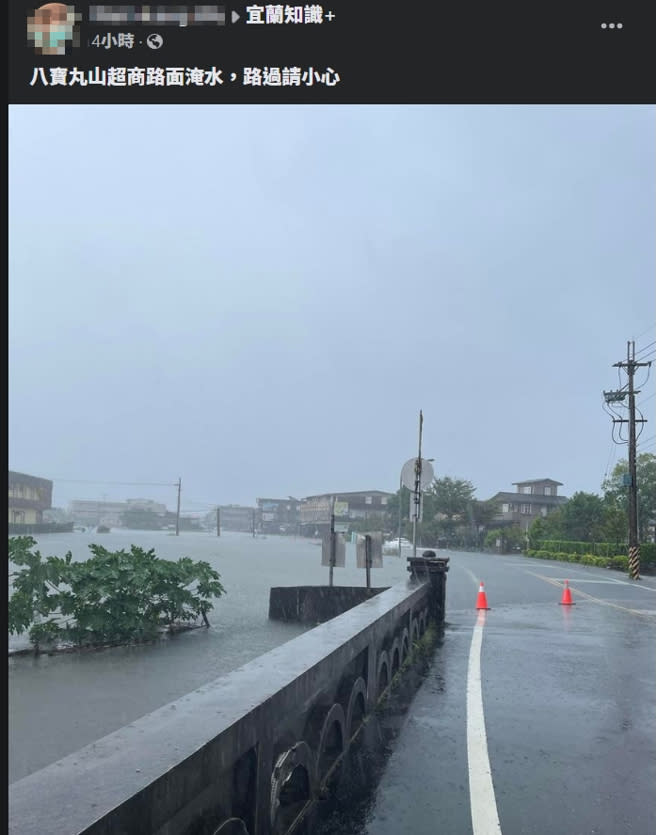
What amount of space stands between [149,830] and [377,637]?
4693 mm

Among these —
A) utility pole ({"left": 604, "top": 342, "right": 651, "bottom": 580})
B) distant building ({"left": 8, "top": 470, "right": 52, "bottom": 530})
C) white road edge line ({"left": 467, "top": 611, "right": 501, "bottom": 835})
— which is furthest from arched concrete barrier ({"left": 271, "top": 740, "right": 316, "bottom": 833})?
distant building ({"left": 8, "top": 470, "right": 52, "bottom": 530})

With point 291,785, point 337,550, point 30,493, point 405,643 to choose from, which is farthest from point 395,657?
point 30,493

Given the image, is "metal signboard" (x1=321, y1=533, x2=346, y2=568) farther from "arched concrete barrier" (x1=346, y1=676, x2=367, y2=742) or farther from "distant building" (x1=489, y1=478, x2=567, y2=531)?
"distant building" (x1=489, y1=478, x2=567, y2=531)

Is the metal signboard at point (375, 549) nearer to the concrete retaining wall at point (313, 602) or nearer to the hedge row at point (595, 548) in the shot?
the concrete retaining wall at point (313, 602)

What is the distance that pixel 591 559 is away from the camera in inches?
1969

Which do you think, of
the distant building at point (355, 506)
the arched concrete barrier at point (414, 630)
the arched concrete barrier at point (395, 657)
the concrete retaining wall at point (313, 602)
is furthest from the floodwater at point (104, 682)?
the distant building at point (355, 506)

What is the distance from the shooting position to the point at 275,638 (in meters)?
16.7
